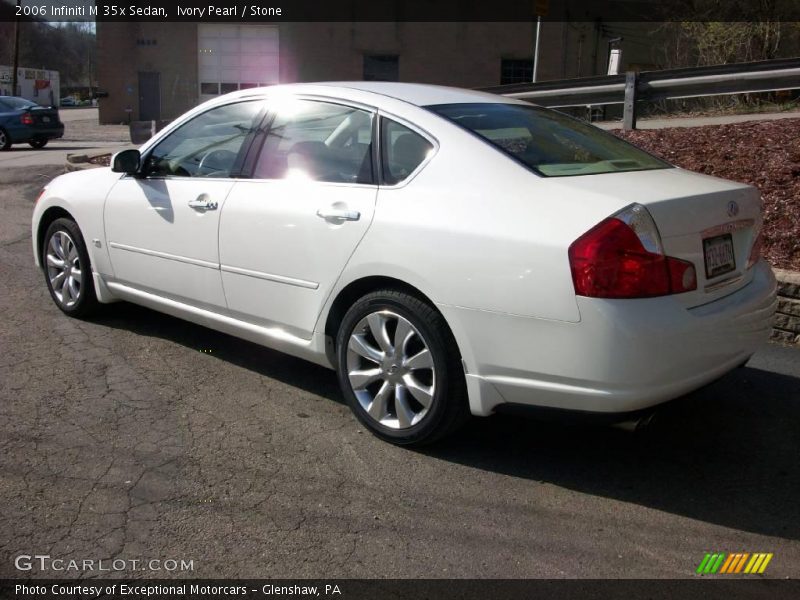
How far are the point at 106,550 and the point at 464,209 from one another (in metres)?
1.94

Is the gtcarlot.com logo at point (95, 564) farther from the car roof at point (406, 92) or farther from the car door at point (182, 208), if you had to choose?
the car roof at point (406, 92)

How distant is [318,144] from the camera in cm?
420

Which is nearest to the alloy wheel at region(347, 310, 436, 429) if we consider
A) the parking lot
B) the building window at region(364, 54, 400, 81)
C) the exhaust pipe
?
the parking lot

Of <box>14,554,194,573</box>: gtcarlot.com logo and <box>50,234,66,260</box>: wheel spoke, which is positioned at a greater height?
<box>50,234,66,260</box>: wheel spoke

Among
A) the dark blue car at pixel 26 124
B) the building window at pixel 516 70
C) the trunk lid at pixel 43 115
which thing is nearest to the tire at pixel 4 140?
the dark blue car at pixel 26 124

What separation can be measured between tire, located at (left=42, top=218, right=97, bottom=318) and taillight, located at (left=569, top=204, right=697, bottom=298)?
366 cm

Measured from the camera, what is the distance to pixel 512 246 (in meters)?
3.24

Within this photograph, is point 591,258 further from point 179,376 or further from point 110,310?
point 110,310

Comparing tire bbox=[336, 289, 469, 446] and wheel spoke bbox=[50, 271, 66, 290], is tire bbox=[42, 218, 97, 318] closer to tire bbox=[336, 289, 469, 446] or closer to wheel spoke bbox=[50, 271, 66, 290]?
wheel spoke bbox=[50, 271, 66, 290]

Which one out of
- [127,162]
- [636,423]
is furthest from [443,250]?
[127,162]

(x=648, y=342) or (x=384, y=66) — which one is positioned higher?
(x=384, y=66)

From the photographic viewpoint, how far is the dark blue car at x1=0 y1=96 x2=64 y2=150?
20609 millimetres

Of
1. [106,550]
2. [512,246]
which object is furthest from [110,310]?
[512,246]

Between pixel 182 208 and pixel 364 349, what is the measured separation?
1.56 meters
